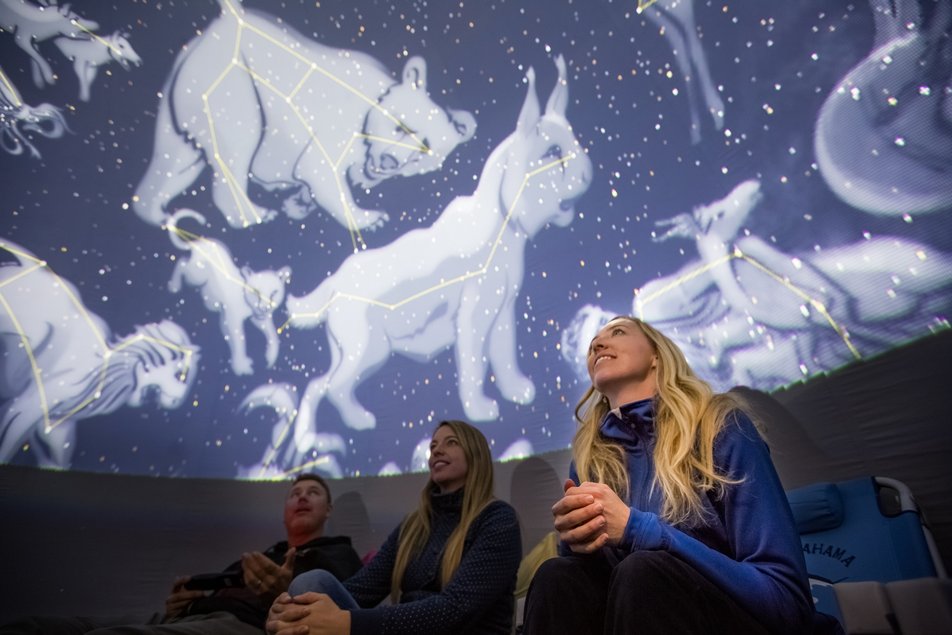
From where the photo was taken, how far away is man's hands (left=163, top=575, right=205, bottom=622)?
2.01 m

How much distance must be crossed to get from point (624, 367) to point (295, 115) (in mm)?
2649

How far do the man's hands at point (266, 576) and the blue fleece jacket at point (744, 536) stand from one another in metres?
1.23

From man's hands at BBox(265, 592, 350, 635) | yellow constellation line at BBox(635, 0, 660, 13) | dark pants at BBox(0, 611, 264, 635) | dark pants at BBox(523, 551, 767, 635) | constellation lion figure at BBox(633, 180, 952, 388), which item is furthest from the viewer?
yellow constellation line at BBox(635, 0, 660, 13)

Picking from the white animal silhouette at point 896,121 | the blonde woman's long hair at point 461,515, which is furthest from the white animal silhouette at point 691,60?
the blonde woman's long hair at point 461,515

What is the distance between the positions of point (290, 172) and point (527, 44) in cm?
148

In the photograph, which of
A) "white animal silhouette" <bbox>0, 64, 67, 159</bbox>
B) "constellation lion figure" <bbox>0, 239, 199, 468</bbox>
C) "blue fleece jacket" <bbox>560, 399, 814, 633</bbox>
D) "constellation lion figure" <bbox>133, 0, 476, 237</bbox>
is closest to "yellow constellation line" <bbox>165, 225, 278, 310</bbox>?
"constellation lion figure" <bbox>133, 0, 476, 237</bbox>

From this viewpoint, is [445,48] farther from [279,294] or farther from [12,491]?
[12,491]

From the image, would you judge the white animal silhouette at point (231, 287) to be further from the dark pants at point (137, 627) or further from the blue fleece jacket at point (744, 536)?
the blue fleece jacket at point (744, 536)

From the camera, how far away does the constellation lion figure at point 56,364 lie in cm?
278

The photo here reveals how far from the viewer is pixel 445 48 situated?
3201mm

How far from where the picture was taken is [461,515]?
1.90m

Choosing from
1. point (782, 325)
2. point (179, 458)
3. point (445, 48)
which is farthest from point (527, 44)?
point (179, 458)

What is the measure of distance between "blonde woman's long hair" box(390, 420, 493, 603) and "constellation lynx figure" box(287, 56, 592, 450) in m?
0.89

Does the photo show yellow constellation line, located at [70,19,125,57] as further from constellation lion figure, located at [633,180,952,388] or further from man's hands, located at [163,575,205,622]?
constellation lion figure, located at [633,180,952,388]
